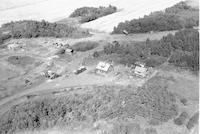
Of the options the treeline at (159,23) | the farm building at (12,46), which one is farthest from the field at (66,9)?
the farm building at (12,46)

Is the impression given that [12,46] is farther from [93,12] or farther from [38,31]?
[93,12]

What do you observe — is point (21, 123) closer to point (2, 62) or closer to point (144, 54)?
point (2, 62)

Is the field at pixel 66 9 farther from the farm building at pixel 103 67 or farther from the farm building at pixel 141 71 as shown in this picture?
the farm building at pixel 141 71

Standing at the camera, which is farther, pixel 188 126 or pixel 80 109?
pixel 80 109

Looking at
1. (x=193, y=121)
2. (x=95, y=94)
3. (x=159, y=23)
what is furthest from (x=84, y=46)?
(x=193, y=121)

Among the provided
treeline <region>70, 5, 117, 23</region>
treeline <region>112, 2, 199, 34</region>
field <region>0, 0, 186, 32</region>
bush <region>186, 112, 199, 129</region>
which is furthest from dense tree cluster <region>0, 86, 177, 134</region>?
treeline <region>70, 5, 117, 23</region>

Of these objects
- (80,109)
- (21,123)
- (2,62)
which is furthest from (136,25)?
(21,123)
